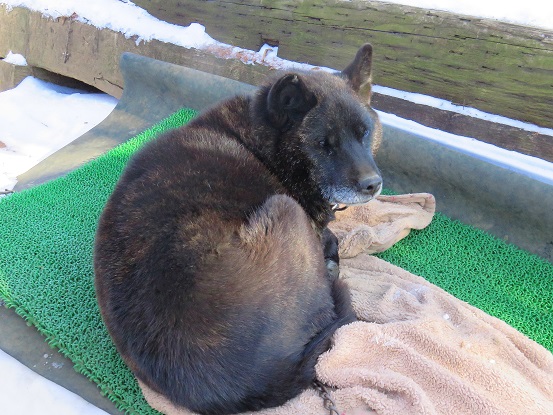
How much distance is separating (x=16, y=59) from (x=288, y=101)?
642 cm

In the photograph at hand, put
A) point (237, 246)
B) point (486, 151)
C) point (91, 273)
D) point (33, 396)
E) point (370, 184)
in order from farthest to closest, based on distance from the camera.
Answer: point (486, 151) → point (91, 273) → point (370, 184) → point (33, 396) → point (237, 246)

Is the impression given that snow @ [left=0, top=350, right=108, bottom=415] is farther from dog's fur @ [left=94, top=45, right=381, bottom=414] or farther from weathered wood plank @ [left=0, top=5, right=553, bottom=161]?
weathered wood plank @ [left=0, top=5, right=553, bottom=161]

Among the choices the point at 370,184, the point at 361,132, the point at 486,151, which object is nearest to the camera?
the point at 370,184

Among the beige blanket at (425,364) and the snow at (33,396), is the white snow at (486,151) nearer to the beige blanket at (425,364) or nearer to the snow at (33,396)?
the beige blanket at (425,364)

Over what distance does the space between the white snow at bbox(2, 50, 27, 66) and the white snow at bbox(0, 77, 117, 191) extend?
0.26m

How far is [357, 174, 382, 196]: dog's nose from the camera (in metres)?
2.73

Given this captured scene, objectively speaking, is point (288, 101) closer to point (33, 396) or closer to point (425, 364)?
point (425, 364)

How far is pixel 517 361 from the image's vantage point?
2365 millimetres

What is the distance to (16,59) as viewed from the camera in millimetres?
7570

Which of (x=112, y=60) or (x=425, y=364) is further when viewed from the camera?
(x=112, y=60)

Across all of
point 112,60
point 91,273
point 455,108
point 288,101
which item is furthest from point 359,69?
point 112,60

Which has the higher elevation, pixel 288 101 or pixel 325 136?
pixel 288 101

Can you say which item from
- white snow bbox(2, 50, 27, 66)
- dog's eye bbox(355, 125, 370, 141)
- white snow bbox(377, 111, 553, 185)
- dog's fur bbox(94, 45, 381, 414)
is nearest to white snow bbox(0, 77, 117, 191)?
white snow bbox(2, 50, 27, 66)

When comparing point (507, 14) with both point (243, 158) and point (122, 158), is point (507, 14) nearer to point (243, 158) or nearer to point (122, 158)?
point (243, 158)
